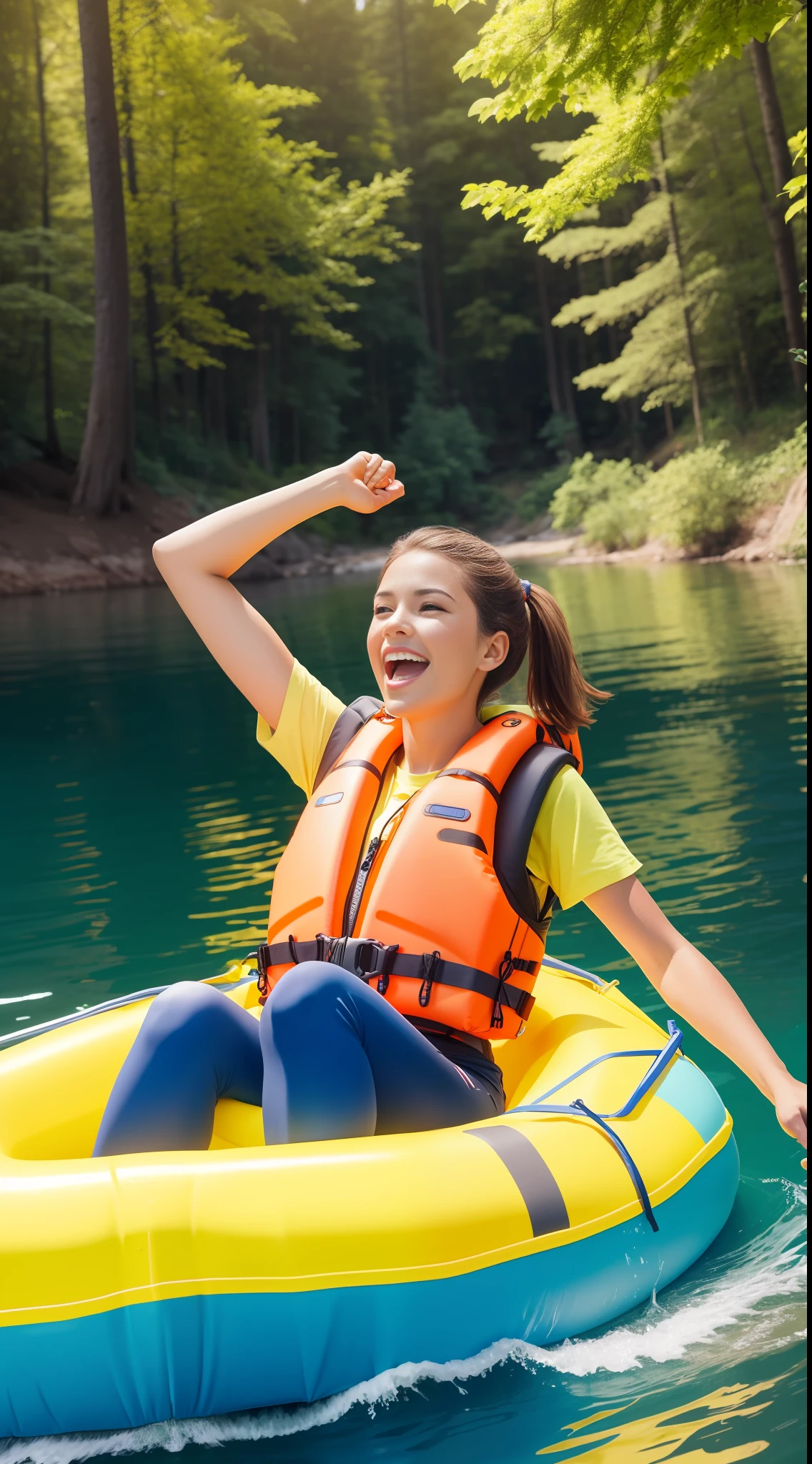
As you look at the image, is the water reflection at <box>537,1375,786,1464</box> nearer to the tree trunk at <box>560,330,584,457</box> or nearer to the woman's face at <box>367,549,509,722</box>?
the woman's face at <box>367,549,509,722</box>

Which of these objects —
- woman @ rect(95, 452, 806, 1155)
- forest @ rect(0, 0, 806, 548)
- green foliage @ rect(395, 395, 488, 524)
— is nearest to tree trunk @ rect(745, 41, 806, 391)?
forest @ rect(0, 0, 806, 548)

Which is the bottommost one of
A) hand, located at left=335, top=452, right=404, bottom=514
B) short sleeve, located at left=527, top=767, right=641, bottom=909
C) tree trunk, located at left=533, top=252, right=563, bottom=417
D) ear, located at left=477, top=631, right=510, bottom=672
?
short sleeve, located at left=527, top=767, right=641, bottom=909

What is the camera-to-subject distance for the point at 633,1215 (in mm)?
1906

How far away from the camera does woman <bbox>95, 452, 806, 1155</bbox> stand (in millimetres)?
1836

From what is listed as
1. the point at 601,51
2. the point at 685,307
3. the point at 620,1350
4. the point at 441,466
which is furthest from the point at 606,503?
the point at 620,1350

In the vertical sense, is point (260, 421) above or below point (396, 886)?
above

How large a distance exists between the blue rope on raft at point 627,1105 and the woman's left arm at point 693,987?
0.23 meters

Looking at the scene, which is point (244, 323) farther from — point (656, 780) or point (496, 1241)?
point (496, 1241)

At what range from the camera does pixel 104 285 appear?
16953 millimetres

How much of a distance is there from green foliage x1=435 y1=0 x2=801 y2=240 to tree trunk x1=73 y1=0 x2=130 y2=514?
12.6m

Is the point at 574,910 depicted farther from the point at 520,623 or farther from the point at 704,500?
the point at 704,500

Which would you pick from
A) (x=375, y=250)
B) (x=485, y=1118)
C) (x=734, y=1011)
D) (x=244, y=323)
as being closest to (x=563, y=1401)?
(x=485, y=1118)

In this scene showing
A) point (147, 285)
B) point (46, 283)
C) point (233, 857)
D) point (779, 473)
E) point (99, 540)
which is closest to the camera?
point (233, 857)

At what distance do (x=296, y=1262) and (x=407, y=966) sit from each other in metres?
0.50
